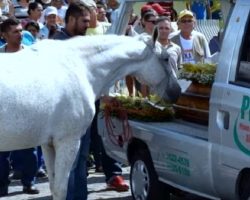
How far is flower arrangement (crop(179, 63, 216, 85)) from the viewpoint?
7.55 metres

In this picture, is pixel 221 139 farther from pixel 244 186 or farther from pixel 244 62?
pixel 244 62

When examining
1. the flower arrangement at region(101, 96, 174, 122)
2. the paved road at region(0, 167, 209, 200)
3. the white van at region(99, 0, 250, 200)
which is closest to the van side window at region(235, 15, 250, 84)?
the white van at region(99, 0, 250, 200)

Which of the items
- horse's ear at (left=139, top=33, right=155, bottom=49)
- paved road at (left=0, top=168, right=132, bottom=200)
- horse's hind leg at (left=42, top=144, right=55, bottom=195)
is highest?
horse's ear at (left=139, top=33, right=155, bottom=49)

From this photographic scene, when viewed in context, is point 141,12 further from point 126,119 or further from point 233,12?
point 233,12

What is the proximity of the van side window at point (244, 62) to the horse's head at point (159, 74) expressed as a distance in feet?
3.73

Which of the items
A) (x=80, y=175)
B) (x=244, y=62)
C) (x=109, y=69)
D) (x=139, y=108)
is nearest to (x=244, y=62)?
(x=244, y=62)

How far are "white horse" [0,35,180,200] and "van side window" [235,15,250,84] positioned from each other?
1138mm

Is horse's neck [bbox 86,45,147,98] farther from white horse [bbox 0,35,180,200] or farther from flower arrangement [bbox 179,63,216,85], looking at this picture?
flower arrangement [bbox 179,63,216,85]

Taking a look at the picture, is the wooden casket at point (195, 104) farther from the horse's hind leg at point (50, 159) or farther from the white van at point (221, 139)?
the horse's hind leg at point (50, 159)

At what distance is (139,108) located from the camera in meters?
8.17

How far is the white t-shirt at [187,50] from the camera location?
9.77m

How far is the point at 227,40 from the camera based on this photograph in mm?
6816

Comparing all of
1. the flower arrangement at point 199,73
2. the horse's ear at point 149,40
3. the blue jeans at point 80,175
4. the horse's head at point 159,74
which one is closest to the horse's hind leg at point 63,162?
the blue jeans at point 80,175

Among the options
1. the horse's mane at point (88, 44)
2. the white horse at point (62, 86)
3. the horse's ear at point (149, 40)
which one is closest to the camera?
the white horse at point (62, 86)
